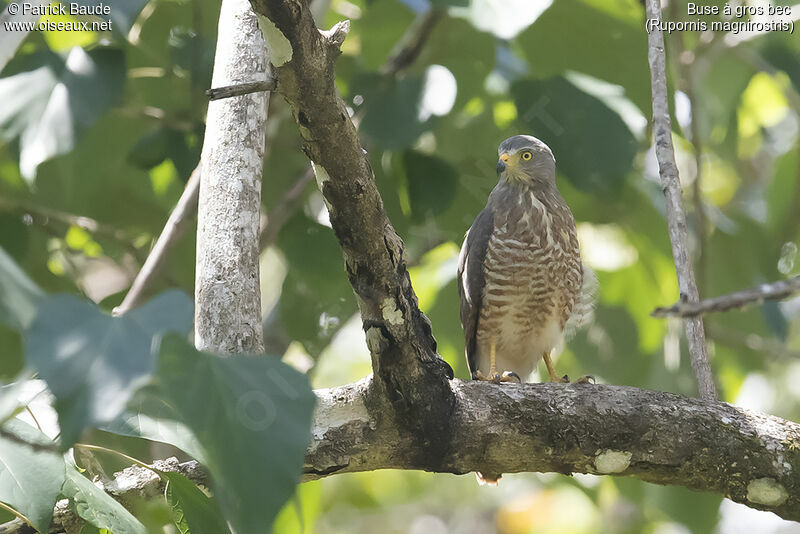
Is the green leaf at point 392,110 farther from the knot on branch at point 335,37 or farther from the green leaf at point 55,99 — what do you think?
the knot on branch at point 335,37

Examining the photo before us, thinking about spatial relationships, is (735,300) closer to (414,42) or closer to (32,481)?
(32,481)

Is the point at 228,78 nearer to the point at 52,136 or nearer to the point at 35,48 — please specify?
the point at 52,136

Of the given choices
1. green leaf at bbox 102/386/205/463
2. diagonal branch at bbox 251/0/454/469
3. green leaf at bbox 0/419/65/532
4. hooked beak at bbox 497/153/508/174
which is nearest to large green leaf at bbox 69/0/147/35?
diagonal branch at bbox 251/0/454/469

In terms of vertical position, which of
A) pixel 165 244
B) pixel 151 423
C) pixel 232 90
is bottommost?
pixel 151 423

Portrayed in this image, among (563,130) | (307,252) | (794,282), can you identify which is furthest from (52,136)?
(794,282)

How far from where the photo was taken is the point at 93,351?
56.9 inches

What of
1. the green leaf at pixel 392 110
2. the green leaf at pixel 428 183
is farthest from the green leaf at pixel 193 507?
the green leaf at pixel 428 183

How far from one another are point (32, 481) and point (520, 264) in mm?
2847

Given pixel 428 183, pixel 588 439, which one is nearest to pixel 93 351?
pixel 588 439

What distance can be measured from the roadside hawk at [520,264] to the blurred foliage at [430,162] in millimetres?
168

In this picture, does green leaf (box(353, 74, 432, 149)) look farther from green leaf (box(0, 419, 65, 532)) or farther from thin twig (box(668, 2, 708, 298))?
green leaf (box(0, 419, 65, 532))

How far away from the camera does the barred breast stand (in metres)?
4.43

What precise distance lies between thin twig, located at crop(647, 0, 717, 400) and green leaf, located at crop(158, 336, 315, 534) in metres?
1.56

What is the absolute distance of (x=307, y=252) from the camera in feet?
13.9
